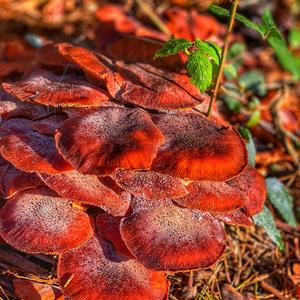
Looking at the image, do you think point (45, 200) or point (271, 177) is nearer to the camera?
point (45, 200)

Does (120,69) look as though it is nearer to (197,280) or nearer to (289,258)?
(197,280)

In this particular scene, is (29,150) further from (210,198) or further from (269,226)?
(269,226)

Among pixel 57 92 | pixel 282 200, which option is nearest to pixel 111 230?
pixel 57 92

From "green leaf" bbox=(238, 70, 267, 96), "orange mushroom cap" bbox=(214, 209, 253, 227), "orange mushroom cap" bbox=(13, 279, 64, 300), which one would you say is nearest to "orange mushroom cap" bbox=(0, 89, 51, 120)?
"orange mushroom cap" bbox=(13, 279, 64, 300)

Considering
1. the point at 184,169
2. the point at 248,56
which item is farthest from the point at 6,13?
the point at 184,169

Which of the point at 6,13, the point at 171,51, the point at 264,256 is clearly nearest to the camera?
the point at 171,51

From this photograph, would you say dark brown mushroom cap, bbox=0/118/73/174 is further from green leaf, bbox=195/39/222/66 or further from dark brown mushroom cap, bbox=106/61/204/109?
green leaf, bbox=195/39/222/66
